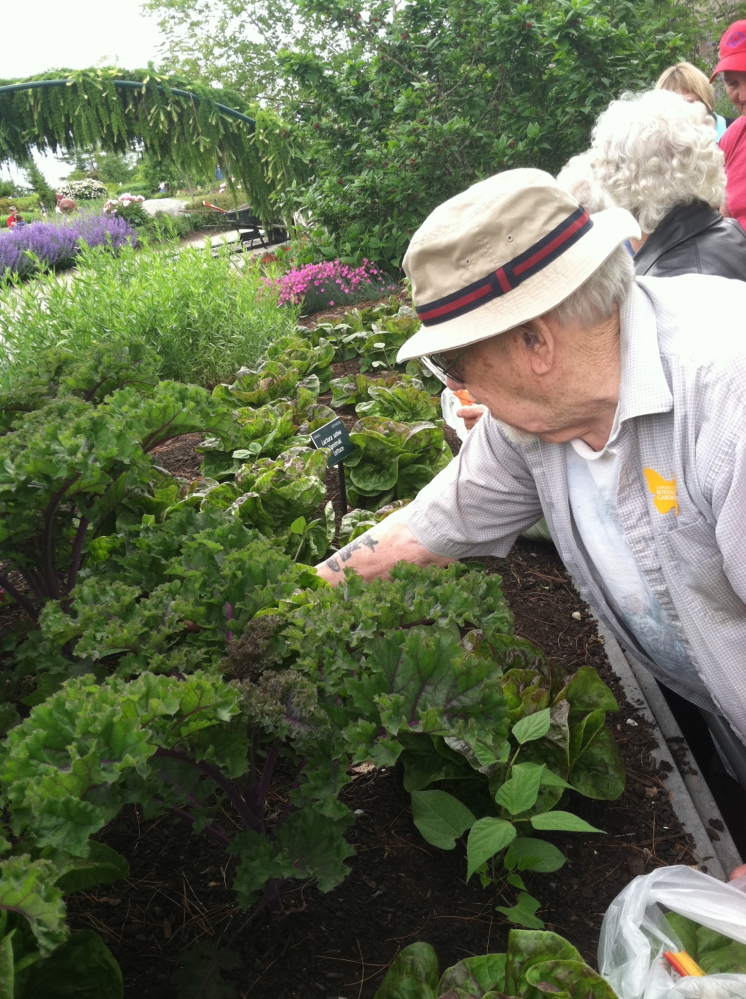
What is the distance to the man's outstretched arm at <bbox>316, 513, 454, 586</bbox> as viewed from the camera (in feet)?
7.89

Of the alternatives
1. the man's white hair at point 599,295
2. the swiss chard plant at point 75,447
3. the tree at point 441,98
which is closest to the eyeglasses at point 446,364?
the man's white hair at point 599,295

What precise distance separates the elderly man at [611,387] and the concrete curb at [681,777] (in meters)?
0.32

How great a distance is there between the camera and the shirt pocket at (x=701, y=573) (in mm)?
1794

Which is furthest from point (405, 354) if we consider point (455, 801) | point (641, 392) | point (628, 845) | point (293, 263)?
point (293, 263)

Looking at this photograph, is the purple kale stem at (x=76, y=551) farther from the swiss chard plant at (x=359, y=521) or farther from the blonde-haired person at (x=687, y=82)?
the blonde-haired person at (x=687, y=82)

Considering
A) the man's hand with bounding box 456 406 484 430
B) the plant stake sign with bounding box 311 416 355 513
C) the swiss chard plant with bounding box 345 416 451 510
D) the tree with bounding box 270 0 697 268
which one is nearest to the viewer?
the plant stake sign with bounding box 311 416 355 513

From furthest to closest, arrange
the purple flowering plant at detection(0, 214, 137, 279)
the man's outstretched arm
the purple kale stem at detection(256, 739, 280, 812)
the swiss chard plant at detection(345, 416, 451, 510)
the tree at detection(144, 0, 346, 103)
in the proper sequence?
1. the tree at detection(144, 0, 346, 103)
2. the purple flowering plant at detection(0, 214, 137, 279)
3. the swiss chard plant at detection(345, 416, 451, 510)
4. the man's outstretched arm
5. the purple kale stem at detection(256, 739, 280, 812)

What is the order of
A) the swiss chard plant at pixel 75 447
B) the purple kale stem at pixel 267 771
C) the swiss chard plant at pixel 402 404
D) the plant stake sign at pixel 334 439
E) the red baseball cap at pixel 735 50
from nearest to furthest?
the purple kale stem at pixel 267 771, the swiss chard plant at pixel 75 447, the plant stake sign at pixel 334 439, the swiss chard plant at pixel 402 404, the red baseball cap at pixel 735 50

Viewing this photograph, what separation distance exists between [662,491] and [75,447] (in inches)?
54.2

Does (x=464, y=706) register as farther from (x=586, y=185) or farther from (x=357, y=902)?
(x=586, y=185)

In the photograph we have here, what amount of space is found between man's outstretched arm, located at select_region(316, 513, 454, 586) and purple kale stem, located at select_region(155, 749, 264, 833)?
2.48 feet

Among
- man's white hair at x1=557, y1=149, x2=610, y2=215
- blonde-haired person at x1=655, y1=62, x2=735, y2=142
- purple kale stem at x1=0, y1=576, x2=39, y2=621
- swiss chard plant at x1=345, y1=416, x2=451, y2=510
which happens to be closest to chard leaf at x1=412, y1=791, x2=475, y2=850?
purple kale stem at x1=0, y1=576, x2=39, y2=621

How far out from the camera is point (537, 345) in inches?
68.3

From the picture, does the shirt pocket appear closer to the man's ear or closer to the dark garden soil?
the man's ear
